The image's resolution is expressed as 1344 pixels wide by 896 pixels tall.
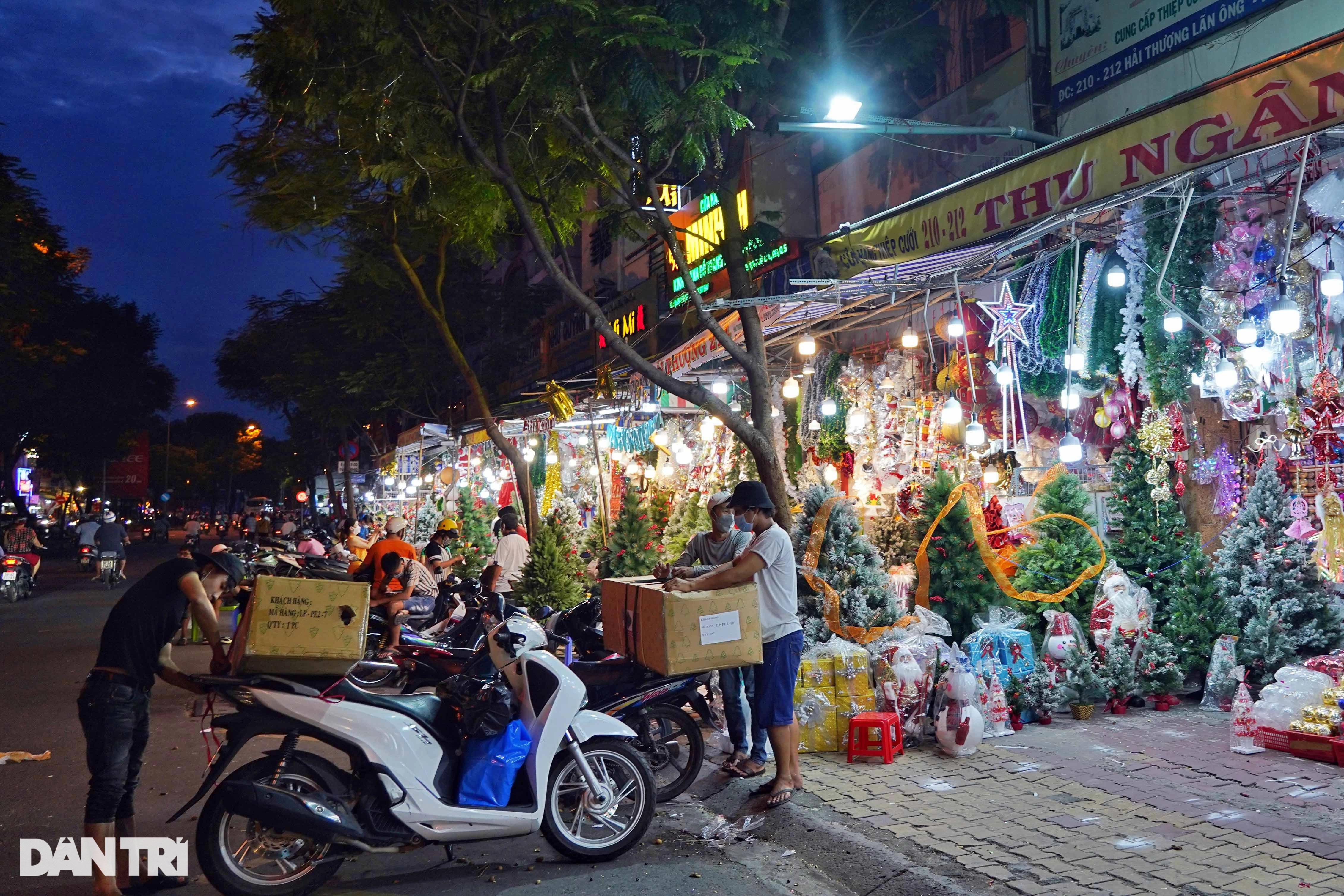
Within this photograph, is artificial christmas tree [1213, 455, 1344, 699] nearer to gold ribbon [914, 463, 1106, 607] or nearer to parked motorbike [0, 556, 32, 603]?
gold ribbon [914, 463, 1106, 607]

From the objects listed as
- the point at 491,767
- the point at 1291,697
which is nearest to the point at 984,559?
the point at 1291,697

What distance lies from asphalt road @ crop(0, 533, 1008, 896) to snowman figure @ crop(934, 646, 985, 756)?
128 cm

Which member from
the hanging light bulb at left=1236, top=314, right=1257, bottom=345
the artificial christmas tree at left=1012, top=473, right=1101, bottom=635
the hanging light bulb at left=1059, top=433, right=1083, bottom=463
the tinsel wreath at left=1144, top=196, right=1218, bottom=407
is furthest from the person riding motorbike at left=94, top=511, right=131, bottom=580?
the hanging light bulb at left=1236, top=314, right=1257, bottom=345

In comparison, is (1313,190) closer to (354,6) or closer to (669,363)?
(669,363)

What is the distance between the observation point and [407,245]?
21.1 meters

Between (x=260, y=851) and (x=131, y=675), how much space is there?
43.4 inches

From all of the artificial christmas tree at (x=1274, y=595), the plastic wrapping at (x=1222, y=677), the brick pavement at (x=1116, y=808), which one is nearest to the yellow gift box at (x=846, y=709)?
the brick pavement at (x=1116, y=808)

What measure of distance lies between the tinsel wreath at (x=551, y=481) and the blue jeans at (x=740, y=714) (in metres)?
14.2

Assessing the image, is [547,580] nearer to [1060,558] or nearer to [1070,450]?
[1060,558]

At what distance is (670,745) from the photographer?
6.45 metres

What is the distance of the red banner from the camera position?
55031 mm

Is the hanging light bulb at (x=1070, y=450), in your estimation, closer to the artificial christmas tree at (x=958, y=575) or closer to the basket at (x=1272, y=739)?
the artificial christmas tree at (x=958, y=575)

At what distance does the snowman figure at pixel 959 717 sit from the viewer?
6711mm

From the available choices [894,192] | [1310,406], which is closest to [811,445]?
[894,192]
